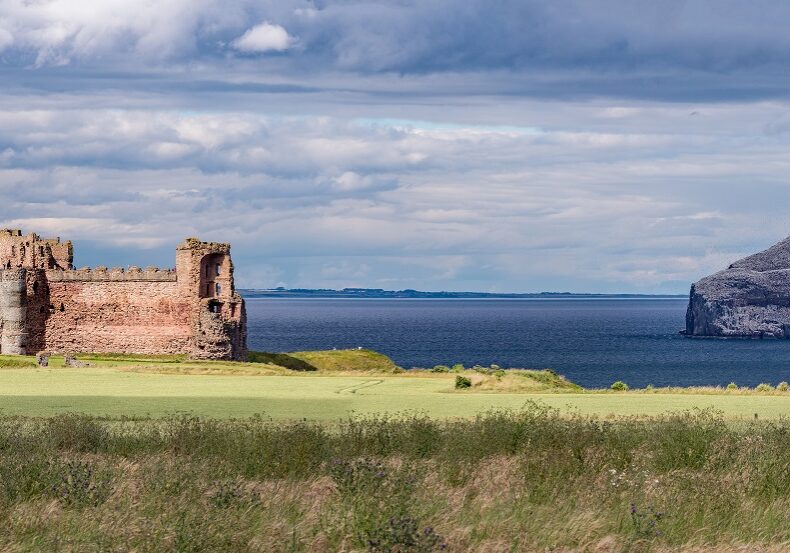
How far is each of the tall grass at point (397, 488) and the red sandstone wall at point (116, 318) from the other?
153 ft

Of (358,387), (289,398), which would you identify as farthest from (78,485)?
(358,387)

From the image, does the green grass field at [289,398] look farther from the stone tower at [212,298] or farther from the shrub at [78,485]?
the stone tower at [212,298]

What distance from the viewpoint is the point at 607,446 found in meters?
24.4

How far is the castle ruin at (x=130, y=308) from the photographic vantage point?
7275cm

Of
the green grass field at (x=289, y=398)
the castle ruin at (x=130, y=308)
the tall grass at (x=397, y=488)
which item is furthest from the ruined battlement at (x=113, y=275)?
the tall grass at (x=397, y=488)

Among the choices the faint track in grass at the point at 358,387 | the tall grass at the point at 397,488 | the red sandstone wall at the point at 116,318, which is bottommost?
the faint track in grass at the point at 358,387

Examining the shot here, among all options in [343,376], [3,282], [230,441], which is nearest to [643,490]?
[230,441]

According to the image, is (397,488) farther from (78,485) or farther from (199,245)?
(199,245)

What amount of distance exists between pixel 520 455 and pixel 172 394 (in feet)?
75.0

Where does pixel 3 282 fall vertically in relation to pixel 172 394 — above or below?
above

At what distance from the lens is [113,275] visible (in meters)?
75.7

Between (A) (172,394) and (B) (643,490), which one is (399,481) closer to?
(B) (643,490)

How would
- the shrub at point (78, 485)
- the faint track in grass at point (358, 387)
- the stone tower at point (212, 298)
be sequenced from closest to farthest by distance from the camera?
the shrub at point (78, 485)
the faint track in grass at point (358, 387)
the stone tower at point (212, 298)

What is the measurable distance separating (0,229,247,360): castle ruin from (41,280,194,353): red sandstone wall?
0.21 ft
